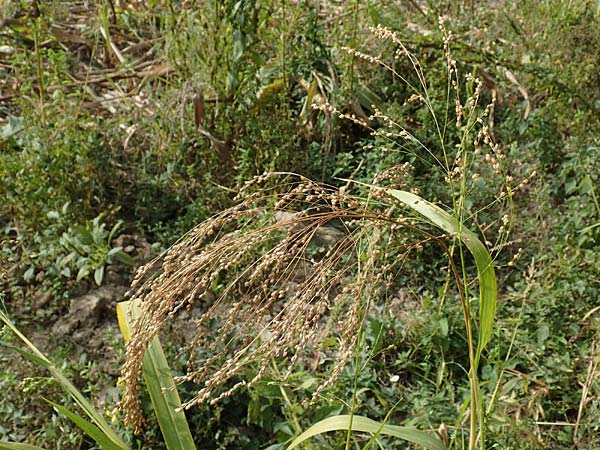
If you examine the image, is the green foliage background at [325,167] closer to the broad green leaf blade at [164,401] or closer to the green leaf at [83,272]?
the green leaf at [83,272]

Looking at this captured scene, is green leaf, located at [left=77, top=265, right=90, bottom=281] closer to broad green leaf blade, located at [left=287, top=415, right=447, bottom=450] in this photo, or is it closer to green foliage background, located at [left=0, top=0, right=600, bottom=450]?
green foliage background, located at [left=0, top=0, right=600, bottom=450]

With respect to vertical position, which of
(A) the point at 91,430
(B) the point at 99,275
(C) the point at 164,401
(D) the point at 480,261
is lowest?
(B) the point at 99,275

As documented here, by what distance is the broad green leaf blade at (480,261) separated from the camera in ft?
5.15

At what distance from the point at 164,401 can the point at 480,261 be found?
900mm

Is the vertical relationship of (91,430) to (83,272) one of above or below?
above

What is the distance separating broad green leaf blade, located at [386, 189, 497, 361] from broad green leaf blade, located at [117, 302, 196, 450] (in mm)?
717

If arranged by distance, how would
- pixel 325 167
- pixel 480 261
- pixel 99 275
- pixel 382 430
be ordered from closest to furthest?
pixel 480 261
pixel 382 430
pixel 99 275
pixel 325 167

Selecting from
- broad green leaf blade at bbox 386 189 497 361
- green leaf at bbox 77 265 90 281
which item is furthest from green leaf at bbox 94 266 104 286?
broad green leaf blade at bbox 386 189 497 361

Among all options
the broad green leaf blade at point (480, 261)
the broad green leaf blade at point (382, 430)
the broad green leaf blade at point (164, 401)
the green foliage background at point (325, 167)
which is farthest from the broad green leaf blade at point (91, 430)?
the green foliage background at point (325, 167)

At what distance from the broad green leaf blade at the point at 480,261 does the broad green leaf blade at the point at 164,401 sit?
717 mm

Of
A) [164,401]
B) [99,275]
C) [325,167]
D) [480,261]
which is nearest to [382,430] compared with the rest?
[480,261]

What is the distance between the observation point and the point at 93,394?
9.16 ft

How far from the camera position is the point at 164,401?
2002 mm

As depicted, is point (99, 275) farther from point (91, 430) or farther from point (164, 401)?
point (91, 430)
